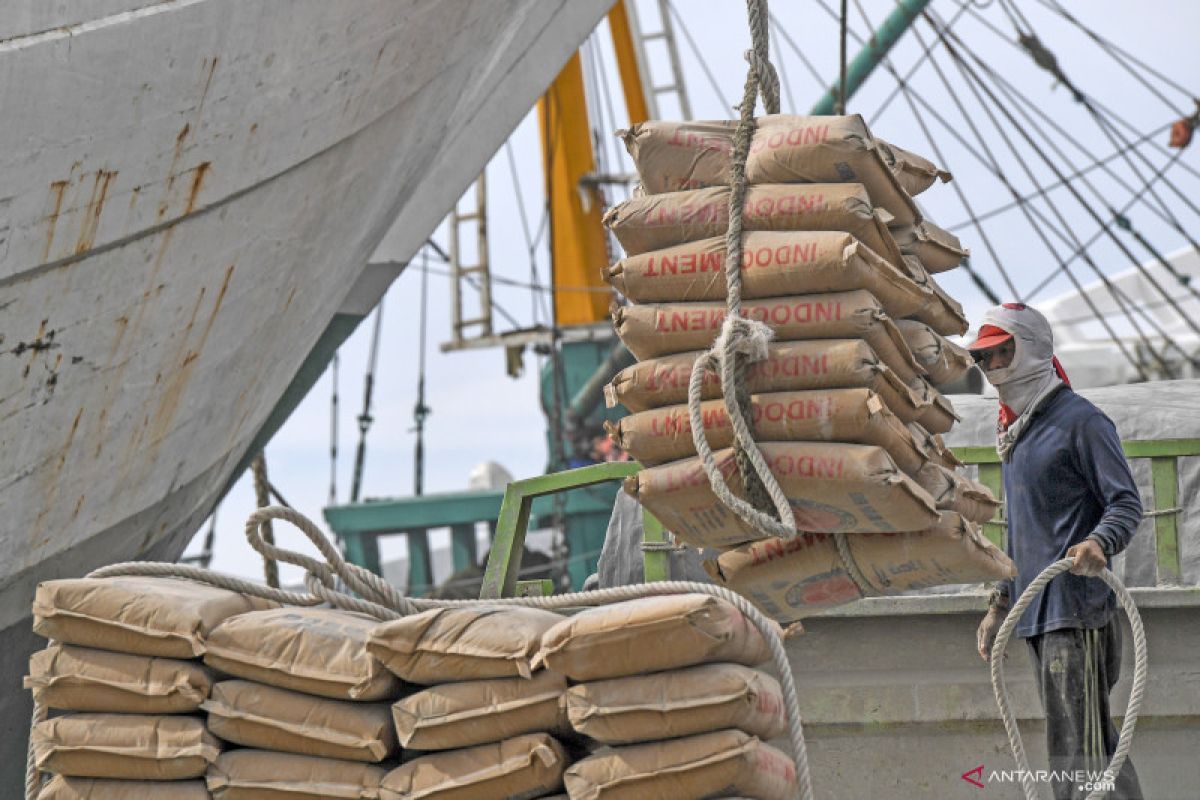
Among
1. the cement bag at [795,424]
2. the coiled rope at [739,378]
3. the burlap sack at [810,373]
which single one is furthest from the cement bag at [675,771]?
the burlap sack at [810,373]

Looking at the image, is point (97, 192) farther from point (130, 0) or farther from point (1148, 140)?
point (1148, 140)

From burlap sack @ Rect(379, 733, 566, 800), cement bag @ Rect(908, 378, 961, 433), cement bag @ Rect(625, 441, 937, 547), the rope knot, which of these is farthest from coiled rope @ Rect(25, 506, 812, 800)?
cement bag @ Rect(908, 378, 961, 433)

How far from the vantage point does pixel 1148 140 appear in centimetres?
1527

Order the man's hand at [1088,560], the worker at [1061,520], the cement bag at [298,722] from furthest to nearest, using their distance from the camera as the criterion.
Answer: the worker at [1061,520]
the man's hand at [1088,560]
the cement bag at [298,722]

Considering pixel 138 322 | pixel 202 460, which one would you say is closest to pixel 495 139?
pixel 202 460

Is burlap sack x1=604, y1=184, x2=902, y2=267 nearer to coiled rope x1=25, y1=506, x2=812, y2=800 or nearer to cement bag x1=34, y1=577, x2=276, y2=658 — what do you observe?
coiled rope x1=25, y1=506, x2=812, y2=800

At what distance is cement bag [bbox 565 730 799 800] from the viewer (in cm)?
329

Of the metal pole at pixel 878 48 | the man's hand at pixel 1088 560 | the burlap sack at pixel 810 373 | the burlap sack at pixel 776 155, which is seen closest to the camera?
the burlap sack at pixel 810 373

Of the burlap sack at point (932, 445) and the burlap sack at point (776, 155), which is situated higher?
the burlap sack at point (776, 155)

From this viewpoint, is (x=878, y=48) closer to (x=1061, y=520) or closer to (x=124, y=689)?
(x=1061, y=520)

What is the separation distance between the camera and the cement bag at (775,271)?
4070mm

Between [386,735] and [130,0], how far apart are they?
129 inches

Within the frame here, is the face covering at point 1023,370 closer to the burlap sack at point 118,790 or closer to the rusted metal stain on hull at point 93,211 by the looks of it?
the burlap sack at point 118,790

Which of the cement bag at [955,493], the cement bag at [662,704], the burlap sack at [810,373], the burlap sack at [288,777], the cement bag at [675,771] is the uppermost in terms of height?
the burlap sack at [810,373]
